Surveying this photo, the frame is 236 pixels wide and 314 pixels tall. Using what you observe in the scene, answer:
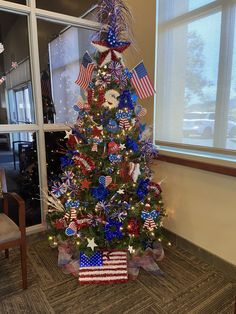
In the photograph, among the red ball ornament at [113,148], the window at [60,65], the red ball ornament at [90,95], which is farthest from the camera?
the window at [60,65]

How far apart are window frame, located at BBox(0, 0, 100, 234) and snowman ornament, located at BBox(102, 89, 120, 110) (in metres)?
0.79

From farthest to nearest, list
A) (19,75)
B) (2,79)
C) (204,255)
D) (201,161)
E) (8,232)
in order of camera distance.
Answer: (19,75)
(2,79)
(204,255)
(201,161)
(8,232)

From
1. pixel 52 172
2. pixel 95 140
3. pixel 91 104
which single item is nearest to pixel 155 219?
pixel 95 140

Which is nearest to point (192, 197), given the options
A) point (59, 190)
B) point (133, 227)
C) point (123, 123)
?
point (133, 227)

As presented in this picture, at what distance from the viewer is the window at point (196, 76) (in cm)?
172

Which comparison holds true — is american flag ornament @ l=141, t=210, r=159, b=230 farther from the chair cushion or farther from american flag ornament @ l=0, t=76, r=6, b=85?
american flag ornament @ l=0, t=76, r=6, b=85

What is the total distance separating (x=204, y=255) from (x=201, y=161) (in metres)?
0.83

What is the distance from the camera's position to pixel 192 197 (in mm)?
2070

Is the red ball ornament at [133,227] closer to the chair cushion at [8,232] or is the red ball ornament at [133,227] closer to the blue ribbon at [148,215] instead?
the blue ribbon at [148,215]

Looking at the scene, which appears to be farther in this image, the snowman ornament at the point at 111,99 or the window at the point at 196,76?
the snowman ornament at the point at 111,99

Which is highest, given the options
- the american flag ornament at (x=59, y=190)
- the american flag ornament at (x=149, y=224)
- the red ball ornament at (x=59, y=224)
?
the american flag ornament at (x=59, y=190)

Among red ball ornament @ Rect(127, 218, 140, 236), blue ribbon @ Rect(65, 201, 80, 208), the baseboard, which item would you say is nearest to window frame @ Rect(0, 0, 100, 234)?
blue ribbon @ Rect(65, 201, 80, 208)

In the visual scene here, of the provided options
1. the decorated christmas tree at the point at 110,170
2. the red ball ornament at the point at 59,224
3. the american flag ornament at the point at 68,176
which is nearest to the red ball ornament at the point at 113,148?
the decorated christmas tree at the point at 110,170

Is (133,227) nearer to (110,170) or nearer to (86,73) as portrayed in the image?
(110,170)
